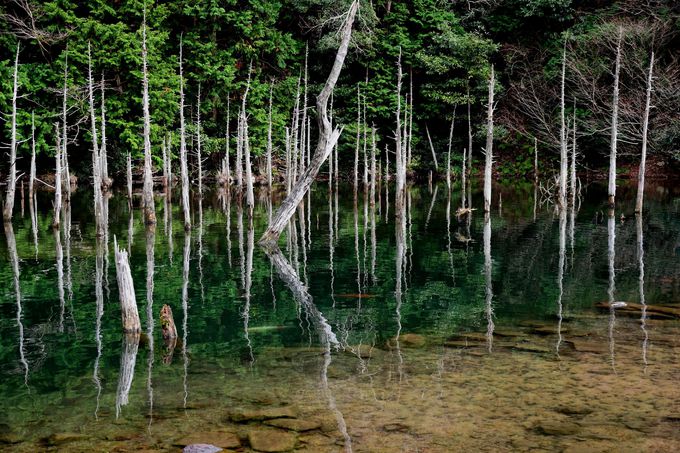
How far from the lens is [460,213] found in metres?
27.5

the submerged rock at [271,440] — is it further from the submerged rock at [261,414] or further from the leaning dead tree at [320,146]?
the leaning dead tree at [320,146]

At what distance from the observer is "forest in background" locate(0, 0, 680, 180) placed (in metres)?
38.5

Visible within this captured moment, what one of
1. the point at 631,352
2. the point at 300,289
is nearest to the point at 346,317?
the point at 300,289

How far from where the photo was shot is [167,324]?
36.3ft

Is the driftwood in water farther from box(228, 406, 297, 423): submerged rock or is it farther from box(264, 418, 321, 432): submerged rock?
box(264, 418, 321, 432): submerged rock

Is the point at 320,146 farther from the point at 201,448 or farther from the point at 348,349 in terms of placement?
the point at 201,448

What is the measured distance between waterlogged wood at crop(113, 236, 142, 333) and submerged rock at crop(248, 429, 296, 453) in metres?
4.52

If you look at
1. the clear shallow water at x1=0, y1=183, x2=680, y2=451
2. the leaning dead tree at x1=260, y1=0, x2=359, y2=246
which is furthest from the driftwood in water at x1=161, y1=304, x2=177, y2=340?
the leaning dead tree at x1=260, y1=0, x2=359, y2=246

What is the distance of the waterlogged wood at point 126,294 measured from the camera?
10.9 meters

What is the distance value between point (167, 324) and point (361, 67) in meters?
43.0

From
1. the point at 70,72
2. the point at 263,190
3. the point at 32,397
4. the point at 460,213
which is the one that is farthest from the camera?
the point at 263,190

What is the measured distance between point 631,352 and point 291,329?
18.4ft

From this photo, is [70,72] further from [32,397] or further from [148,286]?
[32,397]

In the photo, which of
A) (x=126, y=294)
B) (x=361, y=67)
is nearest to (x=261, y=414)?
(x=126, y=294)
